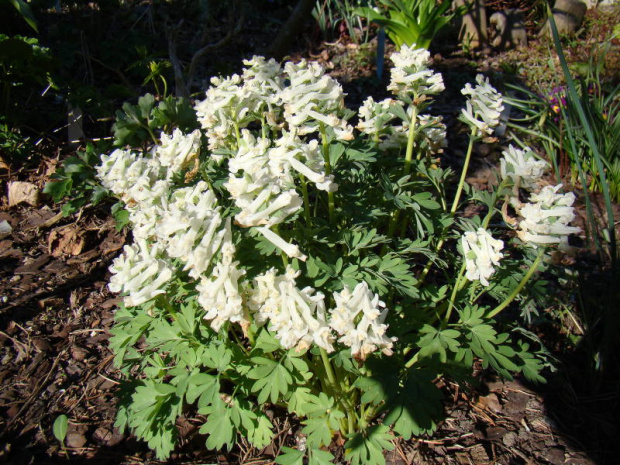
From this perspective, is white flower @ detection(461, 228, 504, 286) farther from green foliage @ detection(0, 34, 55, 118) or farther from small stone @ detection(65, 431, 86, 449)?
green foliage @ detection(0, 34, 55, 118)

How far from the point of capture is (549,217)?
6.27ft

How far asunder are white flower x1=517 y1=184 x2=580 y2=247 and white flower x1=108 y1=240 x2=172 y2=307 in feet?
5.02

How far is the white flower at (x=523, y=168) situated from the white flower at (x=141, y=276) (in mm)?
1615

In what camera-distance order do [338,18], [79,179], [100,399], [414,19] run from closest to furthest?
1. [100,399]
2. [79,179]
3. [414,19]
4. [338,18]

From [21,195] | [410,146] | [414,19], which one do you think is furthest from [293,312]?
[414,19]

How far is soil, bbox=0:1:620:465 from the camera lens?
252 cm

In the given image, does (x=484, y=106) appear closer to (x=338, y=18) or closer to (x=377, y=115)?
(x=377, y=115)

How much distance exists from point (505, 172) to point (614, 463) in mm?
1714

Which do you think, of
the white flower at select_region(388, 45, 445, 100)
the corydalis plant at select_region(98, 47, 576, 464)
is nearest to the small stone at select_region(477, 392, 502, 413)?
the corydalis plant at select_region(98, 47, 576, 464)

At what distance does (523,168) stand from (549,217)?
272 mm

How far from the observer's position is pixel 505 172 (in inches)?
84.4

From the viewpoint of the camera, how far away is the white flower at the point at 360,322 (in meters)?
1.70

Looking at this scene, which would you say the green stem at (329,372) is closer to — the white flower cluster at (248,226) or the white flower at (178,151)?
the white flower cluster at (248,226)

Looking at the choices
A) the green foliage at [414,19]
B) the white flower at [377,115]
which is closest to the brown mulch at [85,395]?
the white flower at [377,115]
